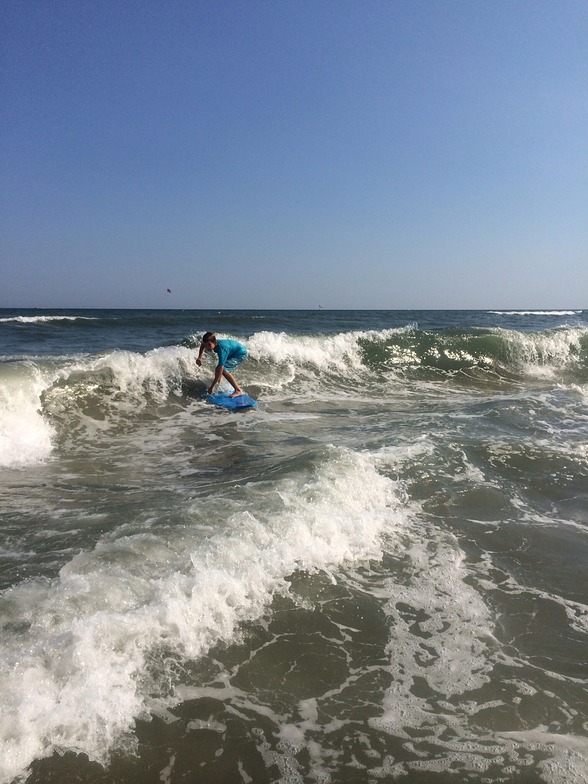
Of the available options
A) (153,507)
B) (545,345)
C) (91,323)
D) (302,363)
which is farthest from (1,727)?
(91,323)

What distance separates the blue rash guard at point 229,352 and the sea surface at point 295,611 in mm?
3354

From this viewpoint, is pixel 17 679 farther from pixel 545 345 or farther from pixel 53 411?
pixel 545 345

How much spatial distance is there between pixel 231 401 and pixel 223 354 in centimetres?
106

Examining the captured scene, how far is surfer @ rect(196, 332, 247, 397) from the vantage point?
33.3 feet

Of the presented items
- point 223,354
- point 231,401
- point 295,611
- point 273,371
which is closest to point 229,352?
point 223,354

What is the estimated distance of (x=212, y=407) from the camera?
393 inches

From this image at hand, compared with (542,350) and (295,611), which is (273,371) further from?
(542,350)

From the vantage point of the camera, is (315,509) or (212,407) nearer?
(315,509)

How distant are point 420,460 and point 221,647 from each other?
12.6 feet

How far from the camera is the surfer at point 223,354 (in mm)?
10148

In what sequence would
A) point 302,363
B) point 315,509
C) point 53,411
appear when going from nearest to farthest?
point 315,509
point 53,411
point 302,363

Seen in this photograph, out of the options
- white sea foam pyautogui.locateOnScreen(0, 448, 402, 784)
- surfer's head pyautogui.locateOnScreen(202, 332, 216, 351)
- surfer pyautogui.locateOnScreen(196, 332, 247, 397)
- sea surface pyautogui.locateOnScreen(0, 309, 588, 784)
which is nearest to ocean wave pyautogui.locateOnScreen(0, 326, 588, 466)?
surfer pyautogui.locateOnScreen(196, 332, 247, 397)

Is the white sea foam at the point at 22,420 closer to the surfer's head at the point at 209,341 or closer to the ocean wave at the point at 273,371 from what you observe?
the ocean wave at the point at 273,371

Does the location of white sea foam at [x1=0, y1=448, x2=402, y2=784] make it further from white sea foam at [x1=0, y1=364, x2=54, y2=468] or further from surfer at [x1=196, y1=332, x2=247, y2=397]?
surfer at [x1=196, y1=332, x2=247, y2=397]
